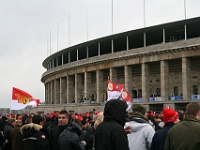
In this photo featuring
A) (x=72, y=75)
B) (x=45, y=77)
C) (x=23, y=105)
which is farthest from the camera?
(x=45, y=77)

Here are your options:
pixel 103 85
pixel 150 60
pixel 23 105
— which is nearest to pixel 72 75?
pixel 103 85

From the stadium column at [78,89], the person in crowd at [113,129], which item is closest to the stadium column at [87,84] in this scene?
the stadium column at [78,89]

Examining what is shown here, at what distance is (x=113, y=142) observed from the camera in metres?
4.46

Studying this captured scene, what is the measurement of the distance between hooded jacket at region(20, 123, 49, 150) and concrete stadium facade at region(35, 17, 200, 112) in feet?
114

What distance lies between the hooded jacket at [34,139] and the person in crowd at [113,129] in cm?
243

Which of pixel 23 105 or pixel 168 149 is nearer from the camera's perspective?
pixel 168 149

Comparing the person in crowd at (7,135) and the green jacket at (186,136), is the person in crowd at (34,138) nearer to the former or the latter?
the green jacket at (186,136)

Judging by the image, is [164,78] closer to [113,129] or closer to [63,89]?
[63,89]

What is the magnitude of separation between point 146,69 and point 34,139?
40606 mm

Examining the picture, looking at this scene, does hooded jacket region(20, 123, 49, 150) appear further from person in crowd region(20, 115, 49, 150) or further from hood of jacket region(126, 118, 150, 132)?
hood of jacket region(126, 118, 150, 132)

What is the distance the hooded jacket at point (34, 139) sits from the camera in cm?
682

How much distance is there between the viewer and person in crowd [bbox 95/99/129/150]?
4.41 m

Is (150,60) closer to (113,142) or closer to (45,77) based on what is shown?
(45,77)

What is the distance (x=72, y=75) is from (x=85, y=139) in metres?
52.5
